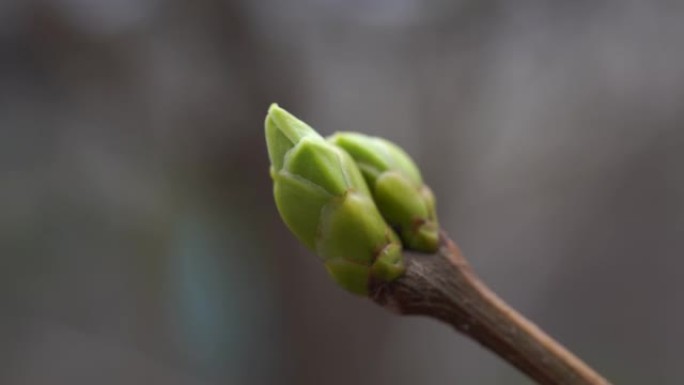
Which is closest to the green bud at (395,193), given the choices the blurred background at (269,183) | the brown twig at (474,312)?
the brown twig at (474,312)

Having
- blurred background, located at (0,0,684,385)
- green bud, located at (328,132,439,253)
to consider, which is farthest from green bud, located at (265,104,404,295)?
blurred background, located at (0,0,684,385)

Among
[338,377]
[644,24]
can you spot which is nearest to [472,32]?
[644,24]

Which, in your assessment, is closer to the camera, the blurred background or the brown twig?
the brown twig

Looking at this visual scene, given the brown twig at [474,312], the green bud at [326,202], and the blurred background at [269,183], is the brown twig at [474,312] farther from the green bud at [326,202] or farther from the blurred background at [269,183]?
the blurred background at [269,183]

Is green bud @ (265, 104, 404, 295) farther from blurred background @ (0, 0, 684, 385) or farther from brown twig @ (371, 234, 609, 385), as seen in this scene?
blurred background @ (0, 0, 684, 385)

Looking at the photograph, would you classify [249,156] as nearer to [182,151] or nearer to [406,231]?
[182,151]

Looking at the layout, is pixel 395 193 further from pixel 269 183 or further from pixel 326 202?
pixel 269 183

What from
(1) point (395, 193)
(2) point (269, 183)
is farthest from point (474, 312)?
(2) point (269, 183)
